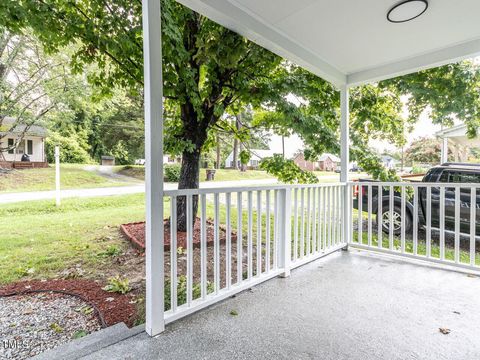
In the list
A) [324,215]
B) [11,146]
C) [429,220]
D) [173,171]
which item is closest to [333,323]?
[324,215]

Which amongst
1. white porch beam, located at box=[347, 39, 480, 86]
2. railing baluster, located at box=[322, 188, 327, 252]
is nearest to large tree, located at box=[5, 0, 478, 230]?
white porch beam, located at box=[347, 39, 480, 86]

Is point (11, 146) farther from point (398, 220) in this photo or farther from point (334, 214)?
point (398, 220)

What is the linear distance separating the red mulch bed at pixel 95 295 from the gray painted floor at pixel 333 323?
2.05ft

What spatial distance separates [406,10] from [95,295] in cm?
374

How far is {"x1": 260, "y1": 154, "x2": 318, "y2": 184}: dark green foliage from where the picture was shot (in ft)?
13.5

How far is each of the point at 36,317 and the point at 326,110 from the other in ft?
14.5

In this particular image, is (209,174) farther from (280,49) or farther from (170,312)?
(170,312)

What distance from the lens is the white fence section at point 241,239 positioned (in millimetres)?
1890

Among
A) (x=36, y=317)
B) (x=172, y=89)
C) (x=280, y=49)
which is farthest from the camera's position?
(x=172, y=89)

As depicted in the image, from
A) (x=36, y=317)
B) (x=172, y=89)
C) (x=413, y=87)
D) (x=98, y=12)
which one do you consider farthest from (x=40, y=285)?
(x=413, y=87)

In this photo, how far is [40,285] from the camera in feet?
8.73

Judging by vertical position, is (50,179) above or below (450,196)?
above

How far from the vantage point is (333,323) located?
182cm

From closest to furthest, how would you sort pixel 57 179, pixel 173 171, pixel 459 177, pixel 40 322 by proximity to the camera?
pixel 40 322 → pixel 459 177 → pixel 173 171 → pixel 57 179
